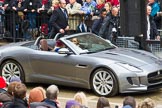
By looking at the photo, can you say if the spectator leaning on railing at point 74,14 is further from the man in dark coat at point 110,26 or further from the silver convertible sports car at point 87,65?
the silver convertible sports car at point 87,65

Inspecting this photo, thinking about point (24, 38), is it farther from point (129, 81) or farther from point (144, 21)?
point (144, 21)

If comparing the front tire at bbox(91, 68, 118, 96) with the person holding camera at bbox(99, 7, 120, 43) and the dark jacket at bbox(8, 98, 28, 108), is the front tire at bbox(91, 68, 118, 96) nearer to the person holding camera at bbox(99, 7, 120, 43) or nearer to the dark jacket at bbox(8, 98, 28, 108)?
the person holding camera at bbox(99, 7, 120, 43)

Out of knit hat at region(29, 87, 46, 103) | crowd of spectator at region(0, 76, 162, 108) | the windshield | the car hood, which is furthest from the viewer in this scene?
the windshield

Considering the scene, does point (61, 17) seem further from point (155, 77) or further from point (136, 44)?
point (155, 77)

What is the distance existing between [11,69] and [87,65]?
223 centimetres

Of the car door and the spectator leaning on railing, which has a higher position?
the spectator leaning on railing

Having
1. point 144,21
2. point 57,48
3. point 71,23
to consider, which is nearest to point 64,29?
point 71,23

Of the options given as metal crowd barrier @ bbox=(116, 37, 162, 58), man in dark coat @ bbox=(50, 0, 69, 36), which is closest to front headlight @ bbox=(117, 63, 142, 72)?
metal crowd barrier @ bbox=(116, 37, 162, 58)

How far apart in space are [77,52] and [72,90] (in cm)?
105

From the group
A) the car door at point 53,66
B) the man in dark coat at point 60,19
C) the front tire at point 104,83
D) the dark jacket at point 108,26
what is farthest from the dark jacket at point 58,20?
the front tire at point 104,83

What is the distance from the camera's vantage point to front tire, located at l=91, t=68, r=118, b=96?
1152 centimetres

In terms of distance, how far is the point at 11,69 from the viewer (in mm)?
12930

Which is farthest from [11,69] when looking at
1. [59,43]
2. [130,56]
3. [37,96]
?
[37,96]

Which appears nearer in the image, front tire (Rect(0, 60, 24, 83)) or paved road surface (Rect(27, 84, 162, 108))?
paved road surface (Rect(27, 84, 162, 108))
